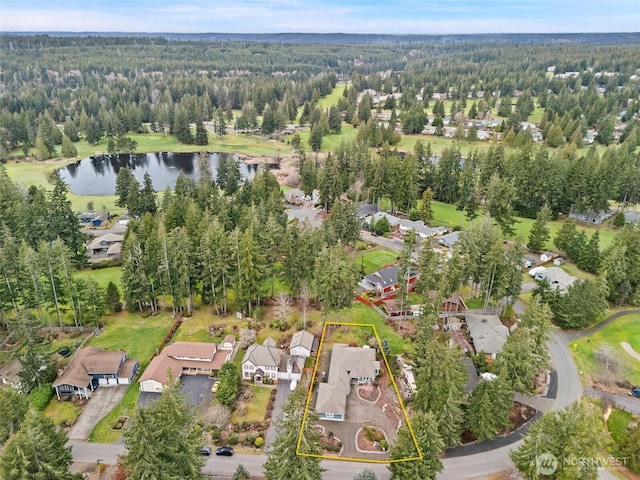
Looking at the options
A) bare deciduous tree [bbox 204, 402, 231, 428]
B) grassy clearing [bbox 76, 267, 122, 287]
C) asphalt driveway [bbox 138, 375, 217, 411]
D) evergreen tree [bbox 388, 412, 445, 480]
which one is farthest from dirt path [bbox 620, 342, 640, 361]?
grassy clearing [bbox 76, 267, 122, 287]

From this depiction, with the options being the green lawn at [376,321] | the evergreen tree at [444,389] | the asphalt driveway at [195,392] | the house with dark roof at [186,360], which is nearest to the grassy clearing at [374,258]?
the green lawn at [376,321]

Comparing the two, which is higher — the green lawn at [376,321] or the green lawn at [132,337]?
the green lawn at [376,321]

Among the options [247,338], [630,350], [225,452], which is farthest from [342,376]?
[630,350]

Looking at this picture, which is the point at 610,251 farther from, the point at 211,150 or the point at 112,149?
the point at 112,149

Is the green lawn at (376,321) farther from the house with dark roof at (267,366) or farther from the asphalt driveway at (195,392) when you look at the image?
the asphalt driveway at (195,392)

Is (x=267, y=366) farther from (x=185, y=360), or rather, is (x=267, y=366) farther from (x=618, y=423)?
(x=618, y=423)

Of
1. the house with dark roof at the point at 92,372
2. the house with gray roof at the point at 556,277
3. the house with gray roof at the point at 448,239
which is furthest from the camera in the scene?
the house with gray roof at the point at 448,239

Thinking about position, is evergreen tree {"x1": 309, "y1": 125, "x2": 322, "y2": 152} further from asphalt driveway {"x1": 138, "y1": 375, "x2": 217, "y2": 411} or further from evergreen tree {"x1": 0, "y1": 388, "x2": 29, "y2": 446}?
evergreen tree {"x1": 0, "y1": 388, "x2": 29, "y2": 446}
